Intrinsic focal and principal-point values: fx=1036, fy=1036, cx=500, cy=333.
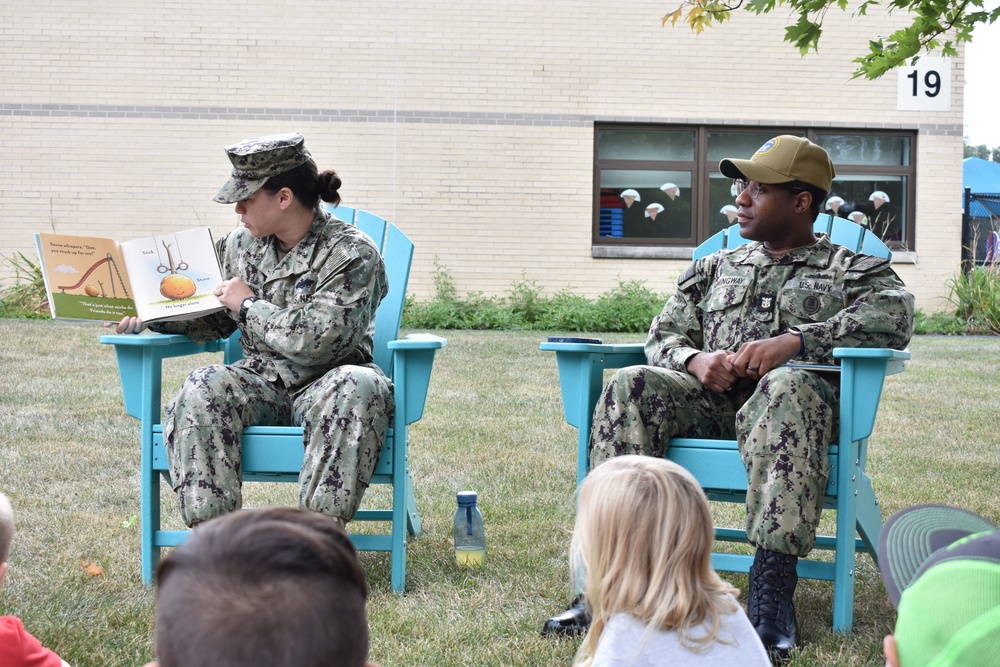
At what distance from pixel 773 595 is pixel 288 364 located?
1540mm

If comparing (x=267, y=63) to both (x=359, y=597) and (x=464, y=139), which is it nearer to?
(x=464, y=139)

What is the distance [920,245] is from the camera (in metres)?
11.6

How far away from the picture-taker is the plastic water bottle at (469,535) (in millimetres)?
3180

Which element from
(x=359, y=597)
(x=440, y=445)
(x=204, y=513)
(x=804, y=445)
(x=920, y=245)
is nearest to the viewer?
(x=359, y=597)

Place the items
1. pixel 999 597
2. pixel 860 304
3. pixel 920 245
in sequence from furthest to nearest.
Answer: pixel 920 245 < pixel 860 304 < pixel 999 597

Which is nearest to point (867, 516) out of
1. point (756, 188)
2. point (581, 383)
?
point (581, 383)

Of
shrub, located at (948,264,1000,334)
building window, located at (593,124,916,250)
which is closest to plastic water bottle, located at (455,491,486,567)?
building window, located at (593,124,916,250)

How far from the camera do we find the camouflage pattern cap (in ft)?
10.2

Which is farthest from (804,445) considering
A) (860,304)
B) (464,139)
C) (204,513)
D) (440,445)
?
(464,139)

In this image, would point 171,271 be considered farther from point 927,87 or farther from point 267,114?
point 927,87

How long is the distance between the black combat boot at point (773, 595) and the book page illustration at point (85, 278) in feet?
6.59

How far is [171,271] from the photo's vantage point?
10.4ft

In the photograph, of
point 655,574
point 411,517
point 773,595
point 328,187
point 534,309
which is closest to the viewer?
point 655,574

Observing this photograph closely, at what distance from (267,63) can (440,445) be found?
7201mm
